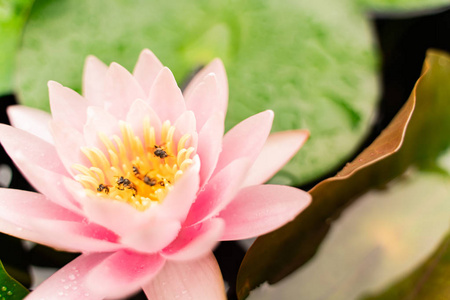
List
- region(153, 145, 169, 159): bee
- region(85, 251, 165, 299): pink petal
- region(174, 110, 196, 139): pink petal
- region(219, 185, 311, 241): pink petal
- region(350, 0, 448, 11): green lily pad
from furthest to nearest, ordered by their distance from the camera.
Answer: region(350, 0, 448, 11): green lily pad → region(153, 145, 169, 159): bee → region(174, 110, 196, 139): pink petal → region(219, 185, 311, 241): pink petal → region(85, 251, 165, 299): pink petal

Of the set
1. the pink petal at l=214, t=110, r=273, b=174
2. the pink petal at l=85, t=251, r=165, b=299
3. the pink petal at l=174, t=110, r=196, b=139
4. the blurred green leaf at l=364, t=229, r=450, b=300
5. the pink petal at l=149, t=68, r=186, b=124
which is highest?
the pink petal at l=149, t=68, r=186, b=124

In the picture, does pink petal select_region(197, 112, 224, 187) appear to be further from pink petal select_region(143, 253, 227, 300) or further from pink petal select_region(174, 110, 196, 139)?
pink petal select_region(143, 253, 227, 300)

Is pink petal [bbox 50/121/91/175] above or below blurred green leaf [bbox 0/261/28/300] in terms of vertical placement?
above

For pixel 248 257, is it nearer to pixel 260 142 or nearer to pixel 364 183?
pixel 260 142

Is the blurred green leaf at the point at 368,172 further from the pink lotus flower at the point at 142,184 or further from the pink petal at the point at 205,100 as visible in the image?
the pink petal at the point at 205,100

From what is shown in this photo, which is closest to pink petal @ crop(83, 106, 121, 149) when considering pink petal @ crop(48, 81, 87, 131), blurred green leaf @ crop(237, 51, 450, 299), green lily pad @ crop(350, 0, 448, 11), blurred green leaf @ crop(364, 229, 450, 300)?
pink petal @ crop(48, 81, 87, 131)

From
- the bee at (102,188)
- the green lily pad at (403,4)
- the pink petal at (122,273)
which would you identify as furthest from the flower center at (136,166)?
the green lily pad at (403,4)
